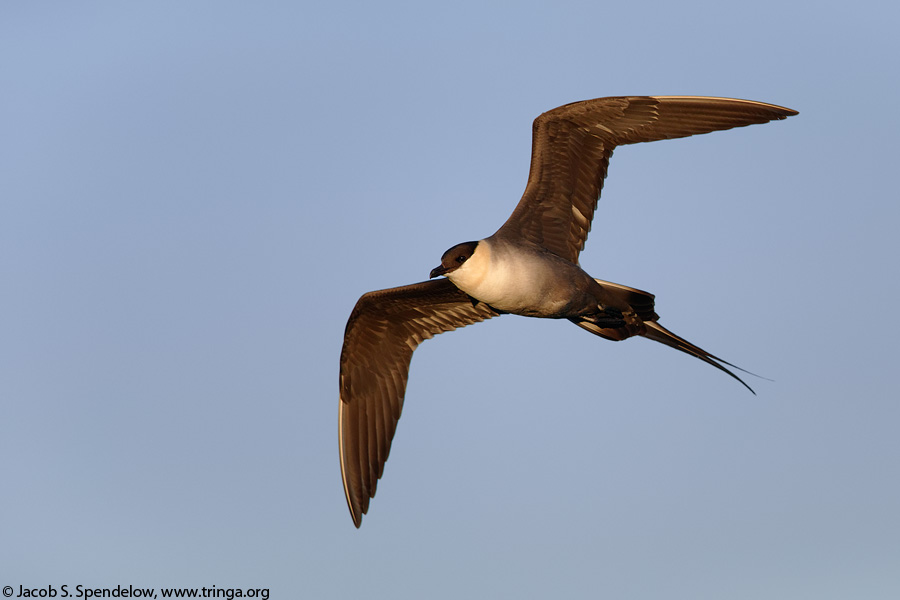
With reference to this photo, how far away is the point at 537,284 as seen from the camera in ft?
35.2

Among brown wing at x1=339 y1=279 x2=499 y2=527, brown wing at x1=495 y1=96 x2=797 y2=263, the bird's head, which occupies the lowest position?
brown wing at x1=339 y1=279 x2=499 y2=527

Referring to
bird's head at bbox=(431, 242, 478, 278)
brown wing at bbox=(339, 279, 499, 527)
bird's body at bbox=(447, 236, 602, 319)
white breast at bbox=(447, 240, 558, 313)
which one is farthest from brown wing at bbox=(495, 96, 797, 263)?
brown wing at bbox=(339, 279, 499, 527)

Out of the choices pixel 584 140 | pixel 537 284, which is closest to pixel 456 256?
pixel 537 284

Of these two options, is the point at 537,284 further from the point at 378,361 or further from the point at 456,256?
the point at 378,361

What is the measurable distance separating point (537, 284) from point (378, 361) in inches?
116

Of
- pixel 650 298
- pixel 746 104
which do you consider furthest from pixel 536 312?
pixel 746 104

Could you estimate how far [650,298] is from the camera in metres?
11.4

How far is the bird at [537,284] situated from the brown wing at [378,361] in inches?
0.5

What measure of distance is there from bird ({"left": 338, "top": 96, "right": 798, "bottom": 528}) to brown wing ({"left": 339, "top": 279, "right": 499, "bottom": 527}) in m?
0.01

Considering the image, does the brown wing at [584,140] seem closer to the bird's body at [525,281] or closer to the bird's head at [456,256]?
the bird's body at [525,281]

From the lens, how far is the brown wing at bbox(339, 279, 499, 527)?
1237 cm

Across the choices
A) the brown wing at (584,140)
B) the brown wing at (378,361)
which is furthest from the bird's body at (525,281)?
the brown wing at (378,361)

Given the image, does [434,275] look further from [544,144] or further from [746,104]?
[746,104]

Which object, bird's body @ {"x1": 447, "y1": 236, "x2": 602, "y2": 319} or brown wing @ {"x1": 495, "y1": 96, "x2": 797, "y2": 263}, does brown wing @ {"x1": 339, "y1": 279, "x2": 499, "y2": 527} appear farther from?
bird's body @ {"x1": 447, "y1": 236, "x2": 602, "y2": 319}
